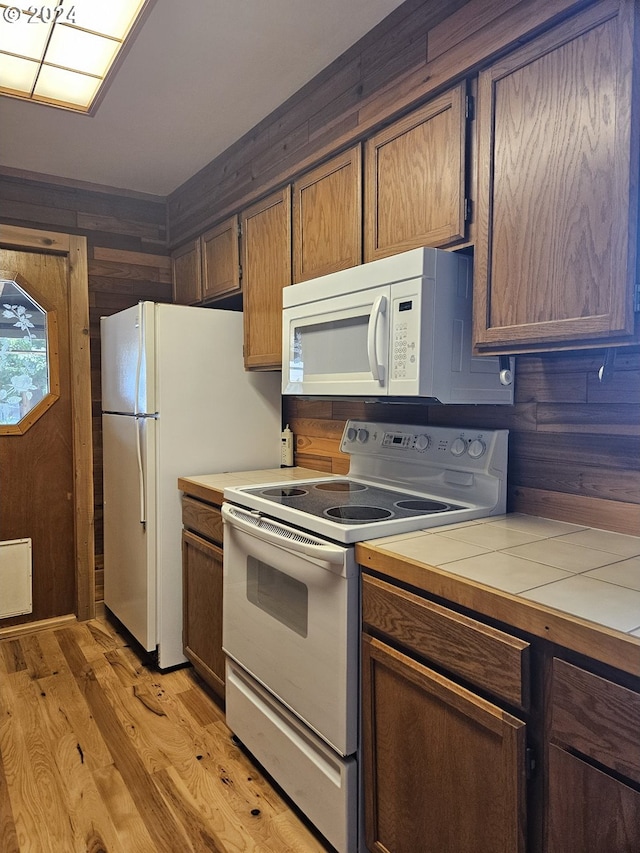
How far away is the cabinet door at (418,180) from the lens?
155 cm

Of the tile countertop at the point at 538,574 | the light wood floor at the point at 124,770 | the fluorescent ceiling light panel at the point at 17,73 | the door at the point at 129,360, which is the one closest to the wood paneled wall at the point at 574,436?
the tile countertop at the point at 538,574

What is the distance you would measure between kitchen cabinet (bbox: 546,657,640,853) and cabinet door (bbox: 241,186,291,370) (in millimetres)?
1673

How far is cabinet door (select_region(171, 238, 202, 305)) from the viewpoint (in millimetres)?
3049

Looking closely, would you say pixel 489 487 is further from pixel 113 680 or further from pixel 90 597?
pixel 90 597

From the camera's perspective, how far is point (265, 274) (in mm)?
2428

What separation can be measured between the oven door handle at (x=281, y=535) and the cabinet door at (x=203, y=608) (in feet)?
1.10

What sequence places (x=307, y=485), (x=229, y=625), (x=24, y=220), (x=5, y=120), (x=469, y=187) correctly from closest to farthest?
(x=469, y=187), (x=229, y=625), (x=307, y=485), (x=5, y=120), (x=24, y=220)

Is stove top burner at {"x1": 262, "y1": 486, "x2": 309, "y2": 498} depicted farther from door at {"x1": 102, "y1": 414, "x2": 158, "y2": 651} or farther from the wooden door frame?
the wooden door frame

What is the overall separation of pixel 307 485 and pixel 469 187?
3.76 feet

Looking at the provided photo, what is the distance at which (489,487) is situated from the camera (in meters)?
1.73

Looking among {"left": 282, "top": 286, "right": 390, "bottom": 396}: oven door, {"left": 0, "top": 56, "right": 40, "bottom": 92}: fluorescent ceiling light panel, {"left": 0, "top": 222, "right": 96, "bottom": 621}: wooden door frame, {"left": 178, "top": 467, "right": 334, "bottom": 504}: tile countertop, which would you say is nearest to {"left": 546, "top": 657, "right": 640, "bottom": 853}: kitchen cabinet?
{"left": 282, "top": 286, "right": 390, "bottom": 396}: oven door

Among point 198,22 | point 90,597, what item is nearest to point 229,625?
point 90,597

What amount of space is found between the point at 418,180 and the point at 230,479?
1367 mm

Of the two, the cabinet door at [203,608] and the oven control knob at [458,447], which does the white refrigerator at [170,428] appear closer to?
the cabinet door at [203,608]
